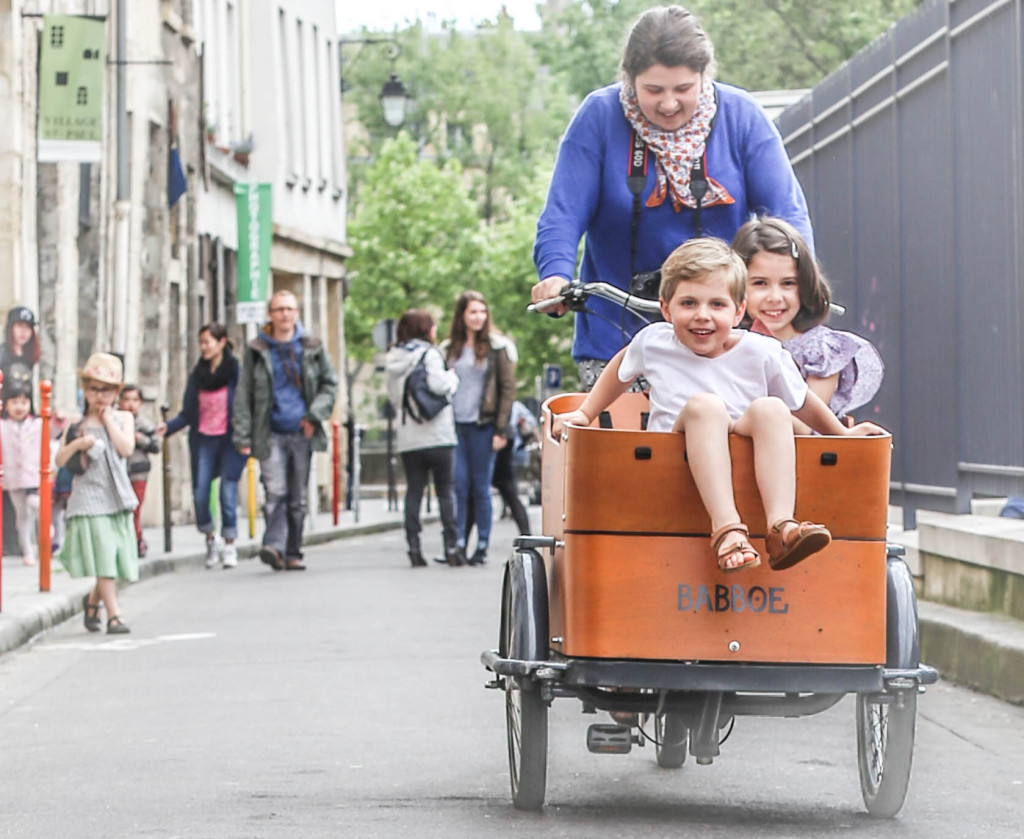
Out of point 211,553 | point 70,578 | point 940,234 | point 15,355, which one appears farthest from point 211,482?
point 940,234

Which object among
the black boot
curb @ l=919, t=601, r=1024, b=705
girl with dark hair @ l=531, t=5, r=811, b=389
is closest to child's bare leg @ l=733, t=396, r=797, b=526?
girl with dark hair @ l=531, t=5, r=811, b=389

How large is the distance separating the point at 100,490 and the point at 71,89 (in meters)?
7.42

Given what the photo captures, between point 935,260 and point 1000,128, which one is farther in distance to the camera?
point 935,260

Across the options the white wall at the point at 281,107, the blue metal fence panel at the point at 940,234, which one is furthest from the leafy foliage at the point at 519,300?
the blue metal fence panel at the point at 940,234

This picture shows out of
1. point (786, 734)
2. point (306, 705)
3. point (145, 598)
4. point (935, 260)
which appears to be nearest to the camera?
point (786, 734)

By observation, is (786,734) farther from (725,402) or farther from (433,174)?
(433,174)

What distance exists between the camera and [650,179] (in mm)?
6789

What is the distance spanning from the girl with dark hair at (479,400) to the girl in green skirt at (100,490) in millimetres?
4876

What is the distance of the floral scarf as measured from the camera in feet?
22.1

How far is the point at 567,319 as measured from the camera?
68375 mm

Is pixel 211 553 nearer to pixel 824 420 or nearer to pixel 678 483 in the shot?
pixel 824 420

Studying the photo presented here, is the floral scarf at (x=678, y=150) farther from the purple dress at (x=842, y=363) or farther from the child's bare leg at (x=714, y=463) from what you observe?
the child's bare leg at (x=714, y=463)

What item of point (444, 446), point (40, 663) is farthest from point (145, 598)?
point (40, 663)

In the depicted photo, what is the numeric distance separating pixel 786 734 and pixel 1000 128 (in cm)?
296
